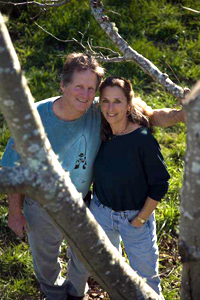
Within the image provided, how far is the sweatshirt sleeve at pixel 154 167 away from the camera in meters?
2.48

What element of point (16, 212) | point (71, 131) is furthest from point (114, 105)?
point (16, 212)

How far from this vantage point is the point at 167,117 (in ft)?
8.55

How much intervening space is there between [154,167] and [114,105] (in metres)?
0.44

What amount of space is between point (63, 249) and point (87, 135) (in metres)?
1.41

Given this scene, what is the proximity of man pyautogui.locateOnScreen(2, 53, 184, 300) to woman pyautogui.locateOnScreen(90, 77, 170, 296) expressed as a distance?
2.9 inches

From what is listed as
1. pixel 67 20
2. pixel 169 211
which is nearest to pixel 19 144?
pixel 169 211

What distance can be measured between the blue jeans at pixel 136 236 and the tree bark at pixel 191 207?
0.99 metres

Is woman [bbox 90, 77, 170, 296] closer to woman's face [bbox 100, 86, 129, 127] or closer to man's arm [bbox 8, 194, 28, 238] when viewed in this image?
woman's face [bbox 100, 86, 129, 127]

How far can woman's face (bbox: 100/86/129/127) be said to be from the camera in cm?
252

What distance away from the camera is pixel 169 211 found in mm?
3836

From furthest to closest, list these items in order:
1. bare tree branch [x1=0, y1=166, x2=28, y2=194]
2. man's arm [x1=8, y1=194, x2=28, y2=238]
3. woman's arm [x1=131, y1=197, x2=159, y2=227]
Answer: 1. man's arm [x1=8, y1=194, x2=28, y2=238]
2. woman's arm [x1=131, y1=197, x2=159, y2=227]
3. bare tree branch [x1=0, y1=166, x2=28, y2=194]

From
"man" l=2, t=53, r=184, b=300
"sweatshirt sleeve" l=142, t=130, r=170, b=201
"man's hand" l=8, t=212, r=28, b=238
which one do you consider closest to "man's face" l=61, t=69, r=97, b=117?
"man" l=2, t=53, r=184, b=300

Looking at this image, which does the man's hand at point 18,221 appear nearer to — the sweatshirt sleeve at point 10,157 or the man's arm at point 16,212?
the man's arm at point 16,212

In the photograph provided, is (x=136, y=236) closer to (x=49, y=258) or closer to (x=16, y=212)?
(x=49, y=258)
